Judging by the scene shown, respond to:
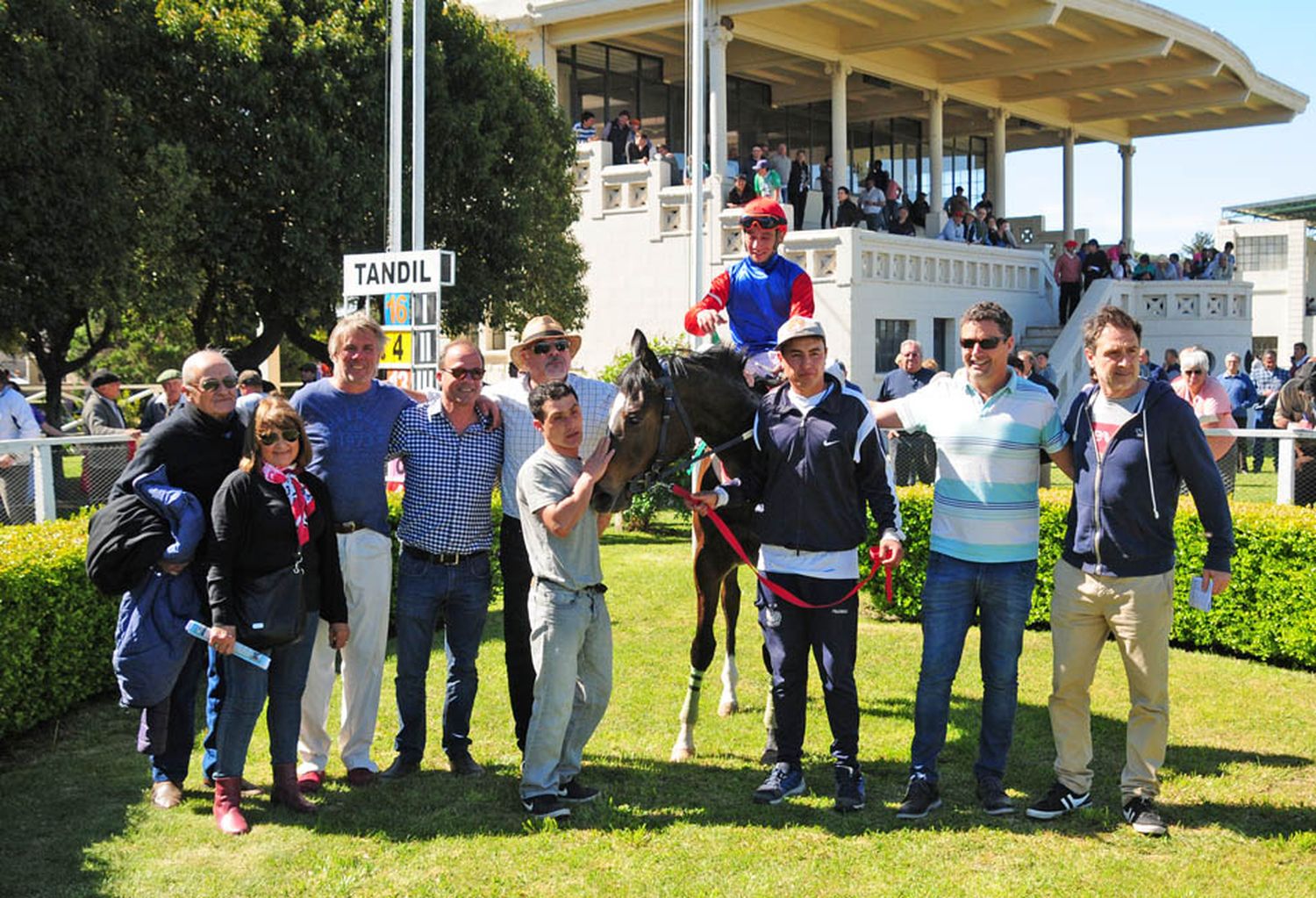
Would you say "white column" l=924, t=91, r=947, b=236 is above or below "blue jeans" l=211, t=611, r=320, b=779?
above

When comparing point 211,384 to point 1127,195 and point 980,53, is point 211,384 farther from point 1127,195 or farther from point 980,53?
point 1127,195

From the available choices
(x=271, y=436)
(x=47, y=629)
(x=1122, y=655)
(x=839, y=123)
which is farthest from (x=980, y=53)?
(x=271, y=436)

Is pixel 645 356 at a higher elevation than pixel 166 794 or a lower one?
higher

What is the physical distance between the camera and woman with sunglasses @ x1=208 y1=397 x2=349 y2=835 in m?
5.23

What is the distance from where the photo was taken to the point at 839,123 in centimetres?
2512

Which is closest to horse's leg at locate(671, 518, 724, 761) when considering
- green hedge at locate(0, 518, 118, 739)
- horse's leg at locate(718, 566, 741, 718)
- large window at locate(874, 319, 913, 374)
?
horse's leg at locate(718, 566, 741, 718)

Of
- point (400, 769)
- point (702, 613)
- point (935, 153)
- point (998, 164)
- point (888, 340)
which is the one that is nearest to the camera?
point (400, 769)

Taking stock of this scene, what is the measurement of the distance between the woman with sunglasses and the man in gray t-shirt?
906 millimetres

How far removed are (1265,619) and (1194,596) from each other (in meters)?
3.71

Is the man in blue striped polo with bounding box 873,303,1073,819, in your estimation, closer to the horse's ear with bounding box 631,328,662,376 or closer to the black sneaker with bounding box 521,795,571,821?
the horse's ear with bounding box 631,328,662,376

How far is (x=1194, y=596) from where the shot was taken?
5.26 metres

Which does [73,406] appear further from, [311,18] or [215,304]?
[311,18]

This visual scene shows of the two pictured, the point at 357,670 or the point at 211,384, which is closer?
the point at 211,384

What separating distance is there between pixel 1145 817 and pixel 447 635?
3.19m
